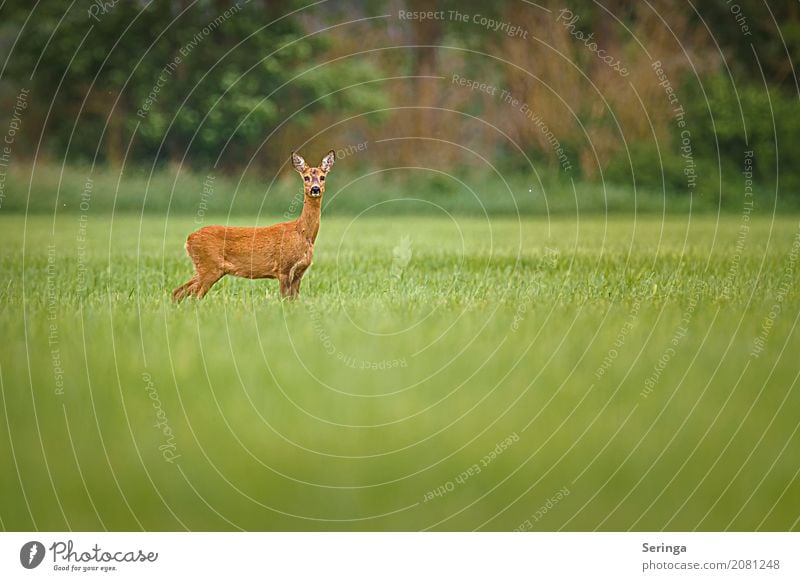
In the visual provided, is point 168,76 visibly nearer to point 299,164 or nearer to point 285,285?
point 285,285

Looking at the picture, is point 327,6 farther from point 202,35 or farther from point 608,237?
point 608,237

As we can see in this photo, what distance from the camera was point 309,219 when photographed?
9695 millimetres

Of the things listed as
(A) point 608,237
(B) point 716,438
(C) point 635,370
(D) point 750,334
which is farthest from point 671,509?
(A) point 608,237

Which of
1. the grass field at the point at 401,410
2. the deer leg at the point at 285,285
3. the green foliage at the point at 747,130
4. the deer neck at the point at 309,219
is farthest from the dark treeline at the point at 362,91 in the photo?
the grass field at the point at 401,410

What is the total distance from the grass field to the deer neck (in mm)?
558

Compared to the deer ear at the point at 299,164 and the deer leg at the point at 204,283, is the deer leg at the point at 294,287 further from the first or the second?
the deer ear at the point at 299,164

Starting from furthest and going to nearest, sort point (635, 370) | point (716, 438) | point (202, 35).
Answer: point (202, 35) < point (635, 370) < point (716, 438)

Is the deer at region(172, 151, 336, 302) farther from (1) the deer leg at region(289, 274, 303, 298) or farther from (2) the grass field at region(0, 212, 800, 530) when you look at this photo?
(2) the grass field at region(0, 212, 800, 530)

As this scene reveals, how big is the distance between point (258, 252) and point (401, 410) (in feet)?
10.4

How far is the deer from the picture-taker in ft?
31.9

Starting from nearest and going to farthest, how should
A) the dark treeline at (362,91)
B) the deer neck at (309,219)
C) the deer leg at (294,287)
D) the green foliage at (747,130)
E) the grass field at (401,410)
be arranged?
the grass field at (401,410) < the deer neck at (309,219) < the deer leg at (294,287) < the dark treeline at (362,91) < the green foliage at (747,130)

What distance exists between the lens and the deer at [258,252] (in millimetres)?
9719

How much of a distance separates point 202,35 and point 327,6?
473 cm
